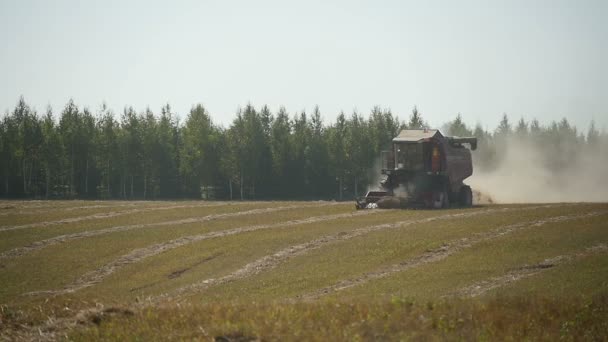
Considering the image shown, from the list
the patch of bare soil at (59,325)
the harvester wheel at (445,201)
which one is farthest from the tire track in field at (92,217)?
the patch of bare soil at (59,325)

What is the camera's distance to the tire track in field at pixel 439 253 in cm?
3344

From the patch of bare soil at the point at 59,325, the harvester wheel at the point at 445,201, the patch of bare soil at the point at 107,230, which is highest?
the harvester wheel at the point at 445,201

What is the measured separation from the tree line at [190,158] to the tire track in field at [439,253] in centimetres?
6723

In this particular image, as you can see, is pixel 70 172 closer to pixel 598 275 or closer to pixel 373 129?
pixel 373 129

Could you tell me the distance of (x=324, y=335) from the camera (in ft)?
69.0

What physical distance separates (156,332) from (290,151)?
9754 centimetres

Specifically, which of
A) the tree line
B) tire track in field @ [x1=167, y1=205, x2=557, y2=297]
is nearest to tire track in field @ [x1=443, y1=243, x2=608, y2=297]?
tire track in field @ [x1=167, y1=205, x2=557, y2=297]

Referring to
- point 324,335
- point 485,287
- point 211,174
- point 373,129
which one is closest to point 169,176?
point 211,174

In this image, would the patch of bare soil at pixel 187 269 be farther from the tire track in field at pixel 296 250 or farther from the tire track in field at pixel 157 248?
the tire track in field at pixel 157 248

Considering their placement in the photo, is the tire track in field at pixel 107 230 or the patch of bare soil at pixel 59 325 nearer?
the patch of bare soil at pixel 59 325

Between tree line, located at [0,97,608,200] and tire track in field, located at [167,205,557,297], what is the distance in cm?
6233

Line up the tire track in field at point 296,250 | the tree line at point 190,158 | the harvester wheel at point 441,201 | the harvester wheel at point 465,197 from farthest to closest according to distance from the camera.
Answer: the tree line at point 190,158, the harvester wheel at point 465,197, the harvester wheel at point 441,201, the tire track in field at point 296,250

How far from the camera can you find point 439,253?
40.0m

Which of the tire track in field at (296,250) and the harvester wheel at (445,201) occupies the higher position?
the harvester wheel at (445,201)
